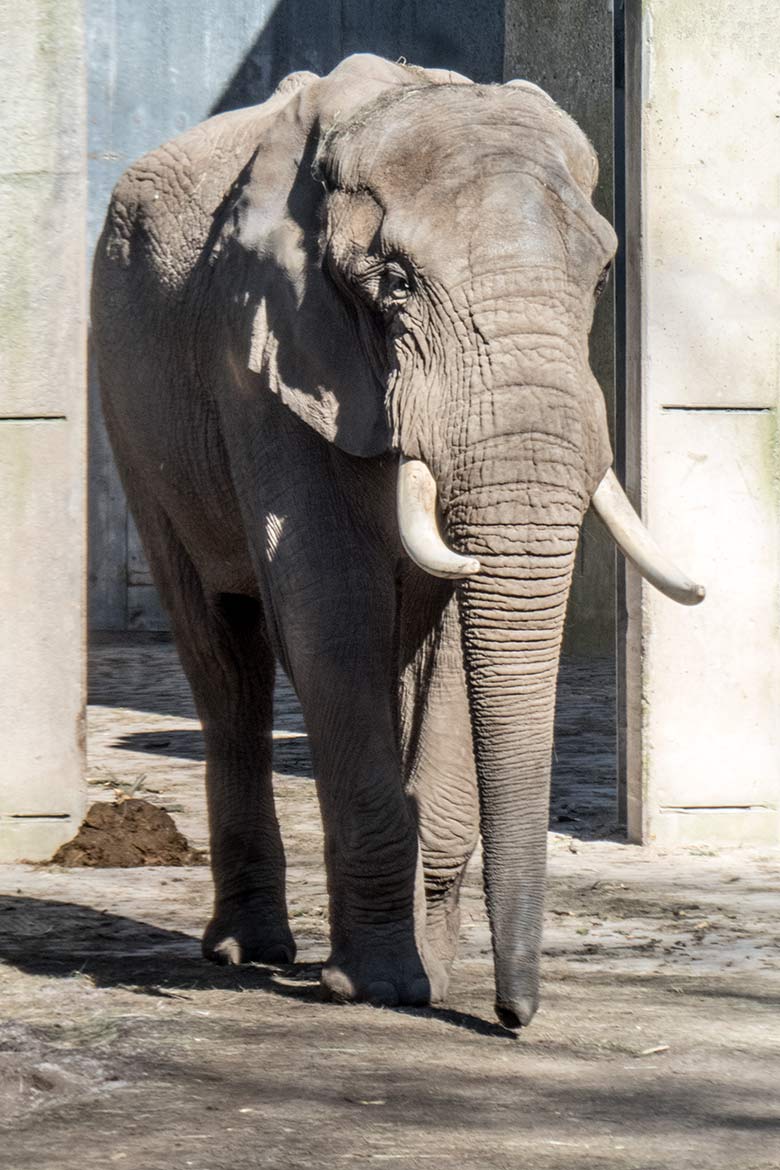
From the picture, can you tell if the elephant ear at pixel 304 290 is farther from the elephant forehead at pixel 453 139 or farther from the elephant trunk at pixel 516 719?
the elephant trunk at pixel 516 719

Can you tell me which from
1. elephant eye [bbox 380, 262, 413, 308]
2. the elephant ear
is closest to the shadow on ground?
the elephant ear

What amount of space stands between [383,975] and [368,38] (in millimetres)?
14720

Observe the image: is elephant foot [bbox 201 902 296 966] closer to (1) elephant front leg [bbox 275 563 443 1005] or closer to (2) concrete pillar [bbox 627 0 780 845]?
(1) elephant front leg [bbox 275 563 443 1005]

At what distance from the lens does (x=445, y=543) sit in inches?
189

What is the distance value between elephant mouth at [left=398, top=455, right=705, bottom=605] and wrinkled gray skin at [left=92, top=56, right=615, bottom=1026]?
0.05 m

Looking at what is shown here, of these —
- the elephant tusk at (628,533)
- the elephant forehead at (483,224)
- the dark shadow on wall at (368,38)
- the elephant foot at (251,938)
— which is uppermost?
the dark shadow on wall at (368,38)

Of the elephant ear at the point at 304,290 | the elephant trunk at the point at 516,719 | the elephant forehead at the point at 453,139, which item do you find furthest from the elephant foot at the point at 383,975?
the elephant forehead at the point at 453,139

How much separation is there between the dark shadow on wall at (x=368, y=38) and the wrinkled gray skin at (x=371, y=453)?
12687 mm

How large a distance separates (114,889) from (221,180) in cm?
265

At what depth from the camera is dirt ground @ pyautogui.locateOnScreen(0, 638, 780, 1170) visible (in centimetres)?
420

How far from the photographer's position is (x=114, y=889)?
7.34 metres

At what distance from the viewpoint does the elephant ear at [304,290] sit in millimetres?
5082

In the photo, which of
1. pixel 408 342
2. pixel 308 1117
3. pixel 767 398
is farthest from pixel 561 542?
pixel 767 398

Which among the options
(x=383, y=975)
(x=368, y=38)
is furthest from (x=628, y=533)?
(x=368, y=38)
